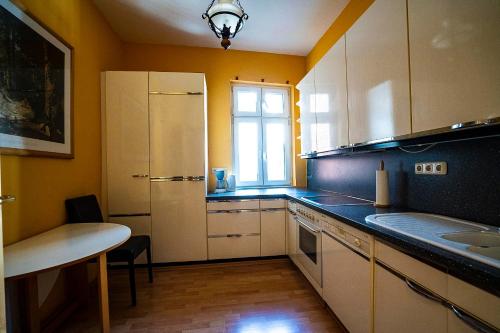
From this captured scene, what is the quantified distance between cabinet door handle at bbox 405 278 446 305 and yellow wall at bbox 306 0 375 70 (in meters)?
2.35

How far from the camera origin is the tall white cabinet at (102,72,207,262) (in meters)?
2.50

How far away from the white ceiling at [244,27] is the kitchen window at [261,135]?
0.68m

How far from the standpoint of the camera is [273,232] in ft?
8.98

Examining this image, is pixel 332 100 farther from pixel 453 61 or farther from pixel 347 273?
pixel 347 273

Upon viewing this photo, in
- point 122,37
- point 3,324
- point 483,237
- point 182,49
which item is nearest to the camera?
point 3,324

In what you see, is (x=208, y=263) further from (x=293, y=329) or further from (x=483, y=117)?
(x=483, y=117)

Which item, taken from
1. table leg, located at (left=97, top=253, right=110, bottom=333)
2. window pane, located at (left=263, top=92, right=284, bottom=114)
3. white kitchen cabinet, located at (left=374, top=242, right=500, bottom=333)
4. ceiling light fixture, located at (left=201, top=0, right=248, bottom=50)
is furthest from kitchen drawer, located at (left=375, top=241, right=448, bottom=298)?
window pane, located at (left=263, top=92, right=284, bottom=114)

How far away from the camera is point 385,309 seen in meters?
1.07

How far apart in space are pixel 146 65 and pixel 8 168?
2268 millimetres

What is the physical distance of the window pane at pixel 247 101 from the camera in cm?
341

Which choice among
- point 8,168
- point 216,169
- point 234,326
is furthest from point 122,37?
point 234,326

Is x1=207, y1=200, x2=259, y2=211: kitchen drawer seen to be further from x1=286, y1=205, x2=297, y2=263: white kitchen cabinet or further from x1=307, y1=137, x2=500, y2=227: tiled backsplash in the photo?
x1=307, y1=137, x2=500, y2=227: tiled backsplash

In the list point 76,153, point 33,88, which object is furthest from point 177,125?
point 33,88

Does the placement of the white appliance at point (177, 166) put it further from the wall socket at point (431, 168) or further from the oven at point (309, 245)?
the wall socket at point (431, 168)
